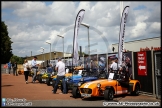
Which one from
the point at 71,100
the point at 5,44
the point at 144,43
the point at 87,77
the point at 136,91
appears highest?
the point at 5,44

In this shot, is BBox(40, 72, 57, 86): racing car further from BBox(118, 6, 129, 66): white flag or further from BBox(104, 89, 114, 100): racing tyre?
BBox(104, 89, 114, 100): racing tyre

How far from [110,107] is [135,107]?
933mm

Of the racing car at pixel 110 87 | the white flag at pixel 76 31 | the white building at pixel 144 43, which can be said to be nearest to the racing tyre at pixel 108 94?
the racing car at pixel 110 87

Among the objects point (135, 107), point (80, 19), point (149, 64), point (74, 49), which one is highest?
point (80, 19)

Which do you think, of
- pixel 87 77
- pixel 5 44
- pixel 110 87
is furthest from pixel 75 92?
pixel 5 44

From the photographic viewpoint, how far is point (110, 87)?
11.1m

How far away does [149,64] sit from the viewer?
12570mm

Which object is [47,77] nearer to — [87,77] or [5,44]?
[87,77]

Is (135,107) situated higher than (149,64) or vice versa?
(149,64)

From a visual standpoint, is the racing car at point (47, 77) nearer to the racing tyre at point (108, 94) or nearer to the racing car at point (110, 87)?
the racing car at point (110, 87)

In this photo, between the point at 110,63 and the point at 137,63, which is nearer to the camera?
the point at 137,63

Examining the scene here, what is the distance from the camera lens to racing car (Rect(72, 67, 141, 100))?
1105 cm

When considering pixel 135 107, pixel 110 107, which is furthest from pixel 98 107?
pixel 135 107

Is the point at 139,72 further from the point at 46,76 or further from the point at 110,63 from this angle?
the point at 46,76
